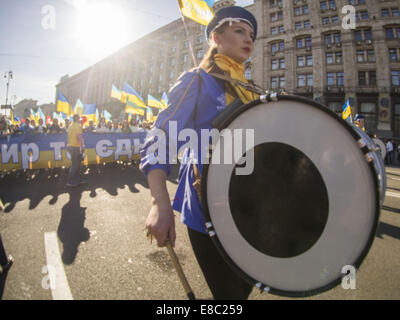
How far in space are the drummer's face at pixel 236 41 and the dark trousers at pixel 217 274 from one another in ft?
3.75

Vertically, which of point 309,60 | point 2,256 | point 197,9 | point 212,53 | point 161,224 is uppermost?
point 309,60

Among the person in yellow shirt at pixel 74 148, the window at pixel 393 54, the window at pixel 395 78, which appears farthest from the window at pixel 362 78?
the person in yellow shirt at pixel 74 148

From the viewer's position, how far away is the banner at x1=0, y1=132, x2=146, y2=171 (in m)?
7.25

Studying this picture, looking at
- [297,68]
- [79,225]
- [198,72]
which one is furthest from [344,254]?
[297,68]

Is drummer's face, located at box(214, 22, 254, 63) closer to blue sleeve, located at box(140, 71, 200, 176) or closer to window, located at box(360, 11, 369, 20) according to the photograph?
blue sleeve, located at box(140, 71, 200, 176)

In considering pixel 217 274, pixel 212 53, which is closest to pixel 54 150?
pixel 212 53

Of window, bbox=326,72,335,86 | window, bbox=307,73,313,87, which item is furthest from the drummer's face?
window, bbox=326,72,335,86

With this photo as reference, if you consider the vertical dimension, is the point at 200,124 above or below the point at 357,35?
below

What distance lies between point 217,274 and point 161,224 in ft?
1.60

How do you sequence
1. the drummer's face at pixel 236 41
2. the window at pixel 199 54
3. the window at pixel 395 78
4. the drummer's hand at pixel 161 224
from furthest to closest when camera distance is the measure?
the window at pixel 199 54 → the window at pixel 395 78 → the drummer's face at pixel 236 41 → the drummer's hand at pixel 161 224

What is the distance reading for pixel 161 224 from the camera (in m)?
0.89

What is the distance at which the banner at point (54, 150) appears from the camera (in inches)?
285

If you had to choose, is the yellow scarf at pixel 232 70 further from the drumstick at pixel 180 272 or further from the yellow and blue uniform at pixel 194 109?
the drumstick at pixel 180 272

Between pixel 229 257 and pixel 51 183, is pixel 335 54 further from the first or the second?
pixel 229 257
